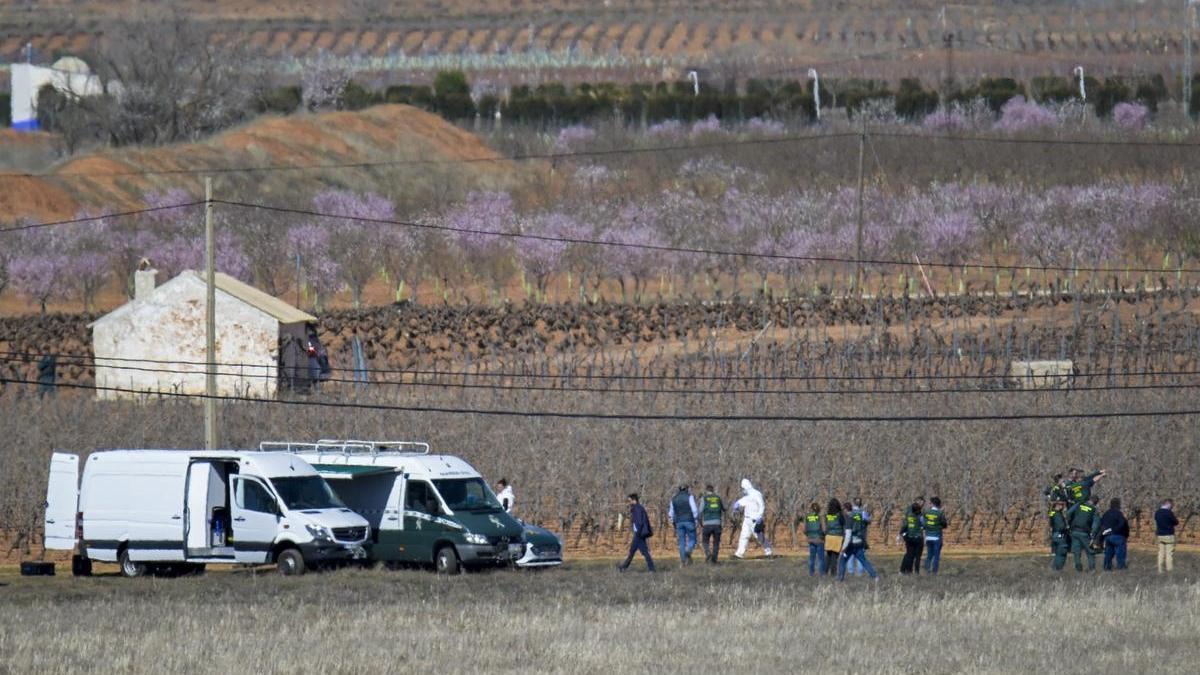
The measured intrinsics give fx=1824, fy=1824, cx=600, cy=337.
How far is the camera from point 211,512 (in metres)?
30.6

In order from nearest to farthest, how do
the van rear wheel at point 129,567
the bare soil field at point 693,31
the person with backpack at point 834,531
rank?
A: the person with backpack at point 834,531, the van rear wheel at point 129,567, the bare soil field at point 693,31

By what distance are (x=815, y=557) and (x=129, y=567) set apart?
1179 centimetres

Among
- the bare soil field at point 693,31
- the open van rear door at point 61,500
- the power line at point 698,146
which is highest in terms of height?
the bare soil field at point 693,31

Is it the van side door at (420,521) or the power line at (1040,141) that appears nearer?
the van side door at (420,521)

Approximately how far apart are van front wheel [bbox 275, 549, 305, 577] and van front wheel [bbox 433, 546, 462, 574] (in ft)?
7.65

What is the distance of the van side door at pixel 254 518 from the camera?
30.3 m

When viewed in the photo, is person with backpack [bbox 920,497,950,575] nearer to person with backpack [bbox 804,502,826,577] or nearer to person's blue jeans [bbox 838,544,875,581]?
person's blue jeans [bbox 838,544,875,581]

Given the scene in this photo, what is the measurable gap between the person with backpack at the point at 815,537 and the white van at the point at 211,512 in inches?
294

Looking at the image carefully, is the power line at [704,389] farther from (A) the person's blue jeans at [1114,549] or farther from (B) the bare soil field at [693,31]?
(B) the bare soil field at [693,31]

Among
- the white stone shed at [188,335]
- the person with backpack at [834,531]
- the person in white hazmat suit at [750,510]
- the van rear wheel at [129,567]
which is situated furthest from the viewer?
the white stone shed at [188,335]

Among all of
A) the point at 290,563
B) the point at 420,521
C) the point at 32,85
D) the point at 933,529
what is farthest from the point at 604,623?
the point at 32,85

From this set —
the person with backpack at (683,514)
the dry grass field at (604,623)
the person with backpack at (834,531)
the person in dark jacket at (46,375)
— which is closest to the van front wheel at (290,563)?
the dry grass field at (604,623)

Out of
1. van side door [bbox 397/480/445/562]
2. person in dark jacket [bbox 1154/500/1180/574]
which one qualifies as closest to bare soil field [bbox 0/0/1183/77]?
person in dark jacket [bbox 1154/500/1180/574]

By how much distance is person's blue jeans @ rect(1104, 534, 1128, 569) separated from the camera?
3106 centimetres
